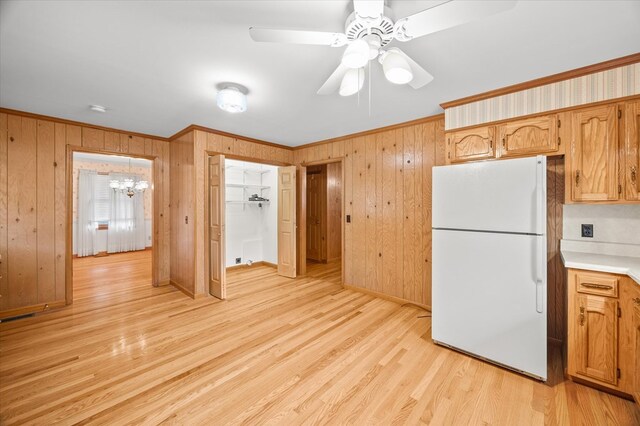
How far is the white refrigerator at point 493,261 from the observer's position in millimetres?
1892

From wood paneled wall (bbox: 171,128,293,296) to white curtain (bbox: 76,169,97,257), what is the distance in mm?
4107

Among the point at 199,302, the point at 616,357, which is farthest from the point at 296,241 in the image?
the point at 616,357

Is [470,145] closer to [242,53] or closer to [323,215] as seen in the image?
[242,53]

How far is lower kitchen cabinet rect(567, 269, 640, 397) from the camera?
65.2 inches

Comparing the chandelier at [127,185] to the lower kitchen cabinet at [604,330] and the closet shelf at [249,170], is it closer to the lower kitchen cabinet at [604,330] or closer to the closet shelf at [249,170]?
the closet shelf at [249,170]

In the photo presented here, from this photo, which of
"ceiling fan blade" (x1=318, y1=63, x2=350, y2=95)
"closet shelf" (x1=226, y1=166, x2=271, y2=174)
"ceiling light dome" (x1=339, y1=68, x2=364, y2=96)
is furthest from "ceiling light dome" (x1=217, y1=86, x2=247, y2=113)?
"closet shelf" (x1=226, y1=166, x2=271, y2=174)

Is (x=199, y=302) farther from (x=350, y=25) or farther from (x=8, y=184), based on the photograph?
(x=350, y=25)

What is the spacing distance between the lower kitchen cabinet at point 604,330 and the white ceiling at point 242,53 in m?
1.63

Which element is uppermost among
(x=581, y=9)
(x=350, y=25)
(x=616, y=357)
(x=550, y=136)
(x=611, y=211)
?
(x=581, y=9)

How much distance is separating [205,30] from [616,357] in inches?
137

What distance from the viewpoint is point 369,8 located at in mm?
1190

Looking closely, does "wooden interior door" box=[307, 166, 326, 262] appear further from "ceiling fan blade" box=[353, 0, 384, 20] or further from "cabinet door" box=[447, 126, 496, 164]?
"ceiling fan blade" box=[353, 0, 384, 20]

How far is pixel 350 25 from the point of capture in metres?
1.33

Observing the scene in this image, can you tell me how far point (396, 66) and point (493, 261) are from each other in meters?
1.69
